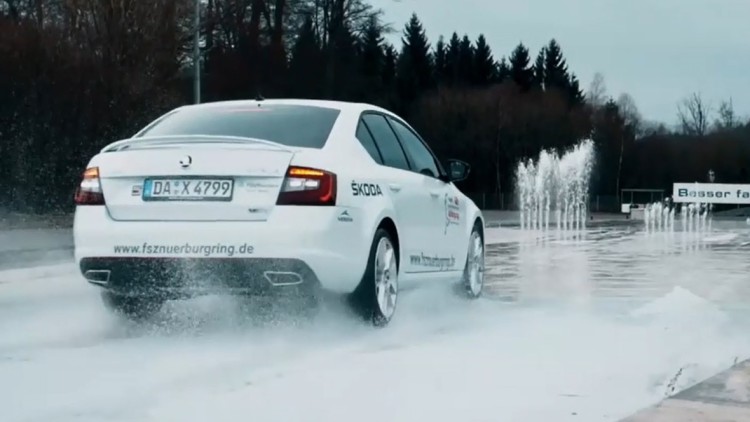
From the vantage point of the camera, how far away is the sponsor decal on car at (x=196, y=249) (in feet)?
23.5

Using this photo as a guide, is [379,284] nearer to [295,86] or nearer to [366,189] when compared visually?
[366,189]

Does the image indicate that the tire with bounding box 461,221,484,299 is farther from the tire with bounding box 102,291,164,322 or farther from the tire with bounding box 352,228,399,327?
the tire with bounding box 102,291,164,322

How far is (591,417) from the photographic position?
5324mm

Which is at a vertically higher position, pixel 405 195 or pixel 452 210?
pixel 405 195

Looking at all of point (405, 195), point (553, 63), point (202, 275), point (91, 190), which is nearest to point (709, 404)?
point (202, 275)

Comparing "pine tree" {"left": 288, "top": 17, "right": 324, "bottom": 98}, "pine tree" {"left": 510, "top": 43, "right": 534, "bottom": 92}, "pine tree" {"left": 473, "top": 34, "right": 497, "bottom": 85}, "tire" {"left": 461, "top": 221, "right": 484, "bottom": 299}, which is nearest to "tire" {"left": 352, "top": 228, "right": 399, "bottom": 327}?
"tire" {"left": 461, "top": 221, "right": 484, "bottom": 299}

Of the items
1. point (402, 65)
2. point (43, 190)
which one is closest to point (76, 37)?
point (43, 190)

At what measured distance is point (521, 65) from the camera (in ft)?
318

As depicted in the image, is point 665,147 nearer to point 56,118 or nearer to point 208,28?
point 208,28

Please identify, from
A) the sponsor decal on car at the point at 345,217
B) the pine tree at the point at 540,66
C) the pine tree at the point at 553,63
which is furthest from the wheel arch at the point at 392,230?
the pine tree at the point at 540,66

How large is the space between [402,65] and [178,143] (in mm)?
76765

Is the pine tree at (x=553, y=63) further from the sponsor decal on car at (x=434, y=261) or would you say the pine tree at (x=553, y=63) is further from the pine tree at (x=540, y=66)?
the sponsor decal on car at (x=434, y=261)

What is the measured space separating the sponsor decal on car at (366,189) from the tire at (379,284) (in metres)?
0.24

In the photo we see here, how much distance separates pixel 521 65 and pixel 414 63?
15.7 m
